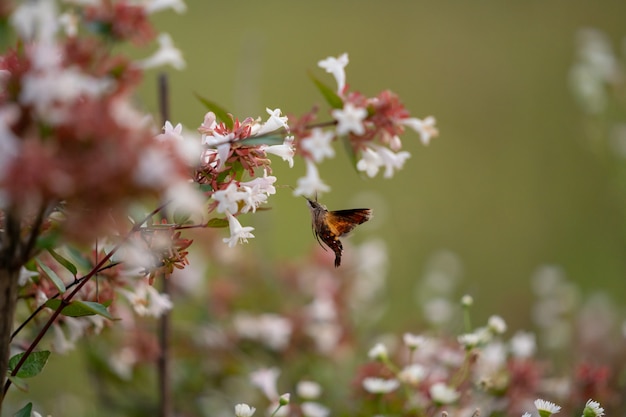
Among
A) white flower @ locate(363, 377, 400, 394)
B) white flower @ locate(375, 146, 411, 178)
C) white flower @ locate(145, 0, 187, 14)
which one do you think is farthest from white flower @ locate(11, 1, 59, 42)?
white flower @ locate(363, 377, 400, 394)

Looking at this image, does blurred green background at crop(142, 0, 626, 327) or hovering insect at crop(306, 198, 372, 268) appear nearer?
hovering insect at crop(306, 198, 372, 268)

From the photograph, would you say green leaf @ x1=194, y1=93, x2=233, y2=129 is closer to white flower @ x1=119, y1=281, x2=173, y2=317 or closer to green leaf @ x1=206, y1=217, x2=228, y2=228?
green leaf @ x1=206, y1=217, x2=228, y2=228

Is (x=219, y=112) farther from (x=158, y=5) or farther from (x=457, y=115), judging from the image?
(x=457, y=115)

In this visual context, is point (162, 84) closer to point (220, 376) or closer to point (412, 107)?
point (220, 376)

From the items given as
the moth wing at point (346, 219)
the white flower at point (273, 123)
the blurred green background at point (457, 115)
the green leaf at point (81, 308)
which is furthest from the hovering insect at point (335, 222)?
the blurred green background at point (457, 115)

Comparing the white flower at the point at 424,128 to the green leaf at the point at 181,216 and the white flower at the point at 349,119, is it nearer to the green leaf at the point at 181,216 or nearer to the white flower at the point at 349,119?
the white flower at the point at 349,119

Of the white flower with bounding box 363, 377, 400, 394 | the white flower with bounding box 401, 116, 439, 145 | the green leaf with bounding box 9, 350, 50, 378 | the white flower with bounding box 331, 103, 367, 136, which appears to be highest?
the white flower with bounding box 401, 116, 439, 145
